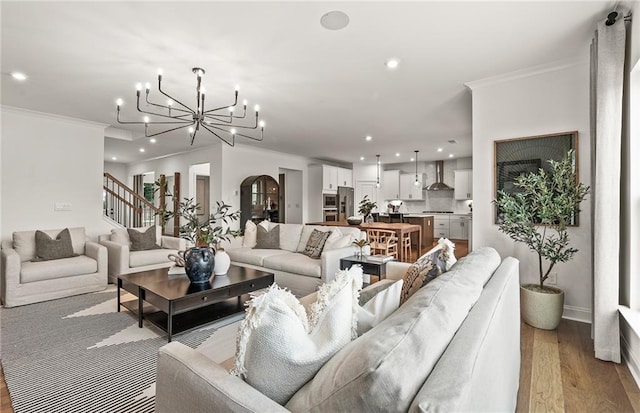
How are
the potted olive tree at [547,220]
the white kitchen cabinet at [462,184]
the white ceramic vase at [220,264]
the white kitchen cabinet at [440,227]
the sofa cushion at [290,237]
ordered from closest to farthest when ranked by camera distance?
1. the potted olive tree at [547,220]
2. the white ceramic vase at [220,264]
3. the sofa cushion at [290,237]
4. the white kitchen cabinet at [462,184]
5. the white kitchen cabinet at [440,227]

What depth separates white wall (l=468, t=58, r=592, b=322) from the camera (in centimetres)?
290

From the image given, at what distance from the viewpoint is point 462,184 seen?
8.70 metres

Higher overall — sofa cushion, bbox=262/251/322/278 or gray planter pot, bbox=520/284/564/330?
sofa cushion, bbox=262/251/322/278


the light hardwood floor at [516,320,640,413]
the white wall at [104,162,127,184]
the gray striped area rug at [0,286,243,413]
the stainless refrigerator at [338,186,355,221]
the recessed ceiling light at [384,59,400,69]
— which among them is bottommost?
the gray striped area rug at [0,286,243,413]

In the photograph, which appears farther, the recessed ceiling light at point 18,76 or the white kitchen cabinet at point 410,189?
the white kitchen cabinet at point 410,189

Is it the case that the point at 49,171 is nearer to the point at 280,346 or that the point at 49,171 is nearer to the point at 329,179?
the point at 280,346

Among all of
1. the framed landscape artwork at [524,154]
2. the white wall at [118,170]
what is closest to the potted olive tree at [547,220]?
the framed landscape artwork at [524,154]

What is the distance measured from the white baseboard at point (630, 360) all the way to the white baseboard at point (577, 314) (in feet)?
1.98

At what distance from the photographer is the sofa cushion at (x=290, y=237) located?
15.3ft

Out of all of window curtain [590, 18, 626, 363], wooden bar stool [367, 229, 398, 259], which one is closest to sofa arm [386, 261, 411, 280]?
window curtain [590, 18, 626, 363]

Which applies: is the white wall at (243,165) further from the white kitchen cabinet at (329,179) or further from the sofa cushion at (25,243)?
the sofa cushion at (25,243)

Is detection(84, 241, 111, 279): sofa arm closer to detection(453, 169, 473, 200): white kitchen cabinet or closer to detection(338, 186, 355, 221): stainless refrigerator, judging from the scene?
detection(338, 186, 355, 221): stainless refrigerator

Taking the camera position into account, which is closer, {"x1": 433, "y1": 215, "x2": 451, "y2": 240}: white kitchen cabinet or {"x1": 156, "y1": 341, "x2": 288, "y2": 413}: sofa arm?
{"x1": 156, "y1": 341, "x2": 288, "y2": 413}: sofa arm

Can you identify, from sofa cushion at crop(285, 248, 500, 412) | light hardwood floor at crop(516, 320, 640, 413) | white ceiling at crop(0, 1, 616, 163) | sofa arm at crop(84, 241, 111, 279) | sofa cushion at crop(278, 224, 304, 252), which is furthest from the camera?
sofa cushion at crop(278, 224, 304, 252)
